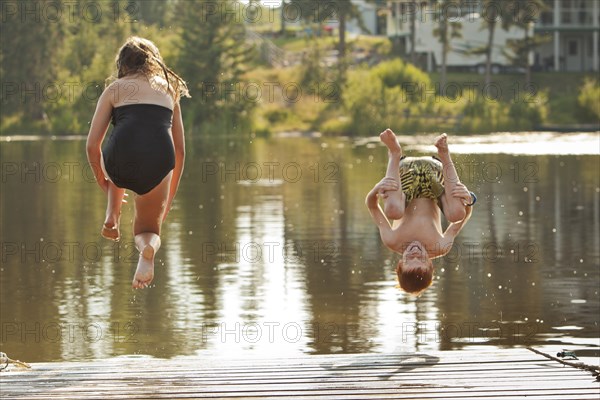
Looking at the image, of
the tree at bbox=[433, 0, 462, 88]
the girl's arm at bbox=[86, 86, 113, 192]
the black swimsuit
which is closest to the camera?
the black swimsuit

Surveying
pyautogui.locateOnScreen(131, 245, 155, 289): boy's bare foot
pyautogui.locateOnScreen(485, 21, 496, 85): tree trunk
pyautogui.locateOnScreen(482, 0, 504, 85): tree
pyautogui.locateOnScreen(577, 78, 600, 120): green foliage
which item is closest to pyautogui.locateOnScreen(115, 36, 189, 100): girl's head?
pyautogui.locateOnScreen(131, 245, 155, 289): boy's bare foot

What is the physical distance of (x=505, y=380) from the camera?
14.5m

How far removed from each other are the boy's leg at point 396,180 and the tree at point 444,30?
8425 centimetres

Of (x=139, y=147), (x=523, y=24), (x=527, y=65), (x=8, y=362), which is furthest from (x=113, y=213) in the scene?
(x=523, y=24)

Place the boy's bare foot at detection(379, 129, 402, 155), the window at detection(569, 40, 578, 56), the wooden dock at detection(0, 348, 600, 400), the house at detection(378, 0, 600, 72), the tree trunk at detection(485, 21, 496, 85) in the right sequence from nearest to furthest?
the boy's bare foot at detection(379, 129, 402, 155), the wooden dock at detection(0, 348, 600, 400), the tree trunk at detection(485, 21, 496, 85), the house at detection(378, 0, 600, 72), the window at detection(569, 40, 578, 56)

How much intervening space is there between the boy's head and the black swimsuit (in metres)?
2.88

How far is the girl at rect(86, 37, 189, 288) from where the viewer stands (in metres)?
9.92

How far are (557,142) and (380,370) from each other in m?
60.7

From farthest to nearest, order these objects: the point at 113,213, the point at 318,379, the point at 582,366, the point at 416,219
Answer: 1. the point at 582,366
2. the point at 318,379
3. the point at 416,219
4. the point at 113,213

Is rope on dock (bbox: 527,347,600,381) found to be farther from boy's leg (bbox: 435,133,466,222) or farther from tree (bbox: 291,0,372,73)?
tree (bbox: 291,0,372,73)

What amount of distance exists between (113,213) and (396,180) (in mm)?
2234

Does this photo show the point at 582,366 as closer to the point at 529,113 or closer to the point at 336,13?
the point at 529,113

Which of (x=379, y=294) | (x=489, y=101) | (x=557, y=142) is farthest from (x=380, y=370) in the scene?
(x=489, y=101)

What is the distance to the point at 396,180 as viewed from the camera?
11773 mm
